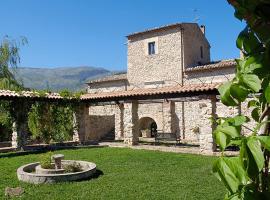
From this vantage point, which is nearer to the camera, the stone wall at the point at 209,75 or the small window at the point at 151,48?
the stone wall at the point at 209,75

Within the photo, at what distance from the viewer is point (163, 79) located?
23734 millimetres

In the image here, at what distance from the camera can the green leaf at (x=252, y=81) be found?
672 millimetres

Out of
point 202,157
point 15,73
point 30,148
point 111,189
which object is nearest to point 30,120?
point 30,148

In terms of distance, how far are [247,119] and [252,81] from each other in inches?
4.1

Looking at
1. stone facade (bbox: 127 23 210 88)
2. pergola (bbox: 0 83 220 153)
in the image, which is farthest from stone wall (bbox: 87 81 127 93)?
pergola (bbox: 0 83 220 153)

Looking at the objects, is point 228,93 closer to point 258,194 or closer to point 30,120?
point 258,194

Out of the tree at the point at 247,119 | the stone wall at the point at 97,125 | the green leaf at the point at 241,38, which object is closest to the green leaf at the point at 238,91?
the tree at the point at 247,119

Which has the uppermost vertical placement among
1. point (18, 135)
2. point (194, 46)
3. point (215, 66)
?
point (194, 46)

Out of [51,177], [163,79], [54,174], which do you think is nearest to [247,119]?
[51,177]

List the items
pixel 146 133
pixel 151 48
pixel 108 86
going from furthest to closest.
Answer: pixel 108 86
pixel 151 48
pixel 146 133

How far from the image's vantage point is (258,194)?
2.18 feet

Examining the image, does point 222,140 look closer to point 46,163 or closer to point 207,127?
point 46,163

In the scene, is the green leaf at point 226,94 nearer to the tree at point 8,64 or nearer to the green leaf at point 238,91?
the green leaf at point 238,91

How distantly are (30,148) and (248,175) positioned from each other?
16.1m
